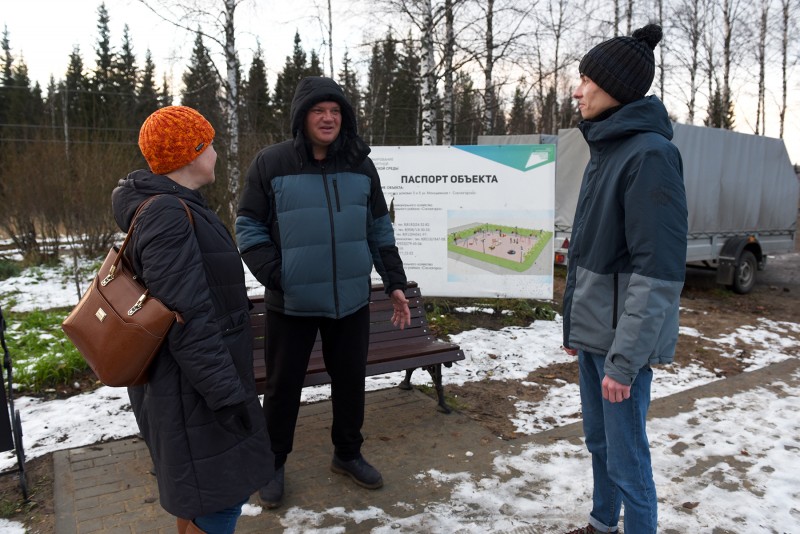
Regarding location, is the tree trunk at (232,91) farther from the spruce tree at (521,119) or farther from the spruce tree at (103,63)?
the spruce tree at (103,63)

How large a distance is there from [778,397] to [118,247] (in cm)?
501

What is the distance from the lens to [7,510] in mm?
A: 3010

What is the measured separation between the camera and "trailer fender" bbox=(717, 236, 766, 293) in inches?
386

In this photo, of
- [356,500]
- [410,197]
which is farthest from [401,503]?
[410,197]

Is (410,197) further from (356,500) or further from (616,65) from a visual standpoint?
(616,65)

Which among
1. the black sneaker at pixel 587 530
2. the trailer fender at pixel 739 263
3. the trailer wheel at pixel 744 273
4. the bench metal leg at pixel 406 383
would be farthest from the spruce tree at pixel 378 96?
the black sneaker at pixel 587 530

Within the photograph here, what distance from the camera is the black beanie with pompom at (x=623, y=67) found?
2189mm

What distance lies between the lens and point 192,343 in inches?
73.4

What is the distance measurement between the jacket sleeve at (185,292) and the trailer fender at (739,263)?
32.4 feet

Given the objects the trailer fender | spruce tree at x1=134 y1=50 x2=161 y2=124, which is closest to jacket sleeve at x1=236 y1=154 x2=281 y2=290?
the trailer fender

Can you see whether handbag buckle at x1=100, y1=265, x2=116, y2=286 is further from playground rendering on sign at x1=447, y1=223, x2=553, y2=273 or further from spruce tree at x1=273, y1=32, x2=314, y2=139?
spruce tree at x1=273, y1=32, x2=314, y2=139

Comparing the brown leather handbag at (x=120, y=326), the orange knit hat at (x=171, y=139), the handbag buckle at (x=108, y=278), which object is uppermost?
the orange knit hat at (x=171, y=139)

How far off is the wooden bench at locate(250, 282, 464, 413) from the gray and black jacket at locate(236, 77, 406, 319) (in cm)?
89

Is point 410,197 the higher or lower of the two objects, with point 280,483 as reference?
higher
